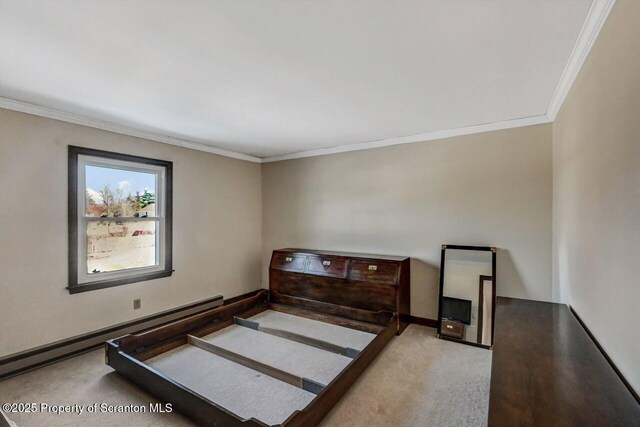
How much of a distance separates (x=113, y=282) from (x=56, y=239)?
0.73 metres

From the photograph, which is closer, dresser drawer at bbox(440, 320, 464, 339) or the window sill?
the window sill

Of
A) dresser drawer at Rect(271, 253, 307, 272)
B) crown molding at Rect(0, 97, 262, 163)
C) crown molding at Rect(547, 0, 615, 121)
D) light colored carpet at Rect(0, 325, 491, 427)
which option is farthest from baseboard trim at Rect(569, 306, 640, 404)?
crown molding at Rect(0, 97, 262, 163)

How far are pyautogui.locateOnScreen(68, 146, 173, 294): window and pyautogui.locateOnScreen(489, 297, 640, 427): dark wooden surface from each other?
3.83 m

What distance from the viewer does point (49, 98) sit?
2605 millimetres

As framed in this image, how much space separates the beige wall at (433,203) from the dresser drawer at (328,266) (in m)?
0.50

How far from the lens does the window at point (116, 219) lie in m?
3.11

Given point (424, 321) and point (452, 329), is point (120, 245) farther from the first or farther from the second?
point (452, 329)

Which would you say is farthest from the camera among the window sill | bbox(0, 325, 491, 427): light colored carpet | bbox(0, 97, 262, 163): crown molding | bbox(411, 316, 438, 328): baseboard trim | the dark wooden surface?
bbox(411, 316, 438, 328): baseboard trim

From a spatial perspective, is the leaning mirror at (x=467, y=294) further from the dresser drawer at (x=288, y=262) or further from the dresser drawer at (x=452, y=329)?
the dresser drawer at (x=288, y=262)

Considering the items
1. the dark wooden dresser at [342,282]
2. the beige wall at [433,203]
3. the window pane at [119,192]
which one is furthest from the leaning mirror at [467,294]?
the window pane at [119,192]

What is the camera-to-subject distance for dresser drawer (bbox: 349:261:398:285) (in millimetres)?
3547

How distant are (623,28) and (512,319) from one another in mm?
1774

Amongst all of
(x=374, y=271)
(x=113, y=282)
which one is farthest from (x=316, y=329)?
(x=113, y=282)

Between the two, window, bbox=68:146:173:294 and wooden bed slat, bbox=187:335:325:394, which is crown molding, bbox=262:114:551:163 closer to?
window, bbox=68:146:173:294
